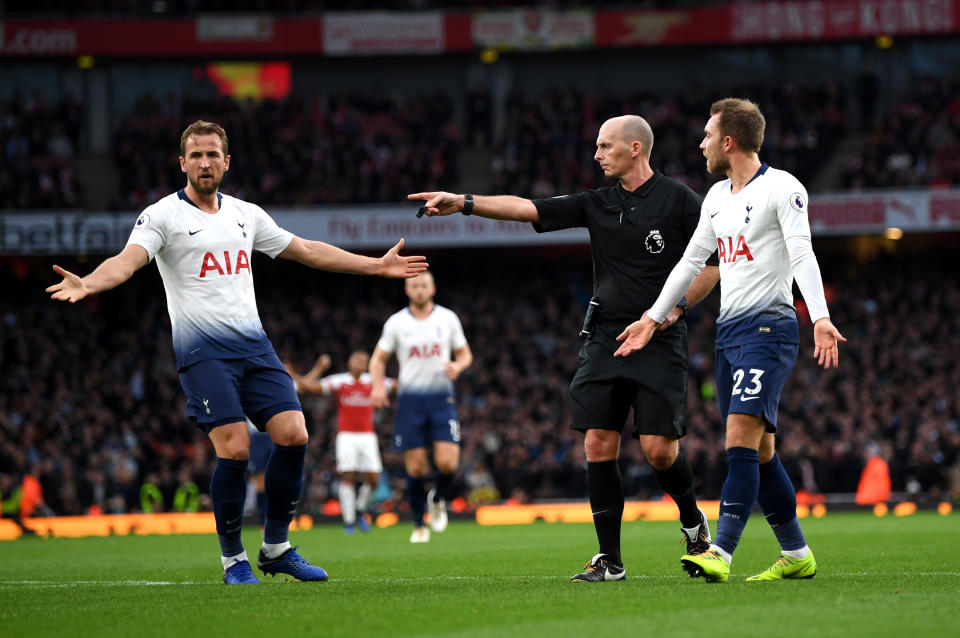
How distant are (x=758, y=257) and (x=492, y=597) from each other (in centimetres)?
241

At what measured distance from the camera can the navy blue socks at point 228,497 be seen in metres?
7.31

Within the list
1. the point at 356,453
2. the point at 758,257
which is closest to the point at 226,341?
the point at 758,257

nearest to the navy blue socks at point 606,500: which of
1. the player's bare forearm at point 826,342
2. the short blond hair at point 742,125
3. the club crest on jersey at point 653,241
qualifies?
the club crest on jersey at point 653,241

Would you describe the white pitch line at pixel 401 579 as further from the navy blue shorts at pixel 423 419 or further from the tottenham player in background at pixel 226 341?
the navy blue shorts at pixel 423 419

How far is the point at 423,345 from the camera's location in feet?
46.9

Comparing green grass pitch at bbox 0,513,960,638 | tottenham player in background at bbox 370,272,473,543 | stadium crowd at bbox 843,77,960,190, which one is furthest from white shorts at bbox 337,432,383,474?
stadium crowd at bbox 843,77,960,190

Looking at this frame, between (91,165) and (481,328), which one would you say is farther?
(91,165)

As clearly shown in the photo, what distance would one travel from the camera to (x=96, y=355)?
29.5m

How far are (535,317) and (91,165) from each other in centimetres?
1300

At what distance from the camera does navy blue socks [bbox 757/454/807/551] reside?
705 centimetres

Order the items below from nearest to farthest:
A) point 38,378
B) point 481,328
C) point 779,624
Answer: point 779,624, point 38,378, point 481,328

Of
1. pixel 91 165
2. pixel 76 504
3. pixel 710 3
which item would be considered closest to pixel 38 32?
Answer: pixel 91 165

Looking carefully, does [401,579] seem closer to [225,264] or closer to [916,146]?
[225,264]

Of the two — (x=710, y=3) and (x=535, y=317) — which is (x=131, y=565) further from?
A: (x=710, y=3)
